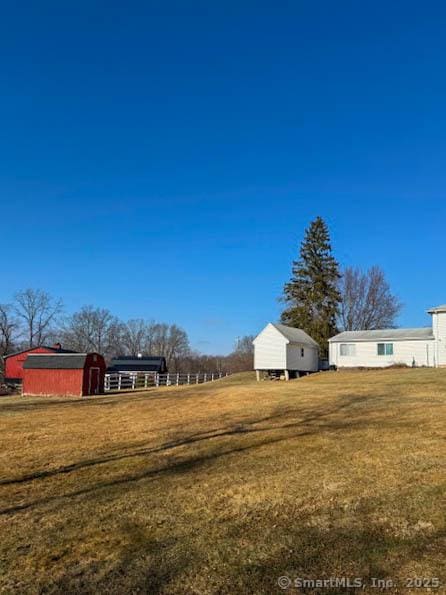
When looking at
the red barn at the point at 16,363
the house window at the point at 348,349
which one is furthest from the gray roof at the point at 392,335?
the red barn at the point at 16,363

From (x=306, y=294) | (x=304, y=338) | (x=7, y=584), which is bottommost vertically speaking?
(x=7, y=584)

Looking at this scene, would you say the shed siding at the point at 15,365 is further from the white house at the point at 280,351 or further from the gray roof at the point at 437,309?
the gray roof at the point at 437,309

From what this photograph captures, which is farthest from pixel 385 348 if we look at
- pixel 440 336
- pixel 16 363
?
pixel 16 363

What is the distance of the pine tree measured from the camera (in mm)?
45938

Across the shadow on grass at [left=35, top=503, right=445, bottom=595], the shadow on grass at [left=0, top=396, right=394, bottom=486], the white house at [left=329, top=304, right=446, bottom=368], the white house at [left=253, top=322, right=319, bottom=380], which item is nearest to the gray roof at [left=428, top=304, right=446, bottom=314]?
the white house at [left=329, top=304, right=446, bottom=368]

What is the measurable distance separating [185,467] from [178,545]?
349 cm

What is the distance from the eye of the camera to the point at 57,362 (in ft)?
108

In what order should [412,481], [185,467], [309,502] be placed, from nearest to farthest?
[309,502]
[412,481]
[185,467]

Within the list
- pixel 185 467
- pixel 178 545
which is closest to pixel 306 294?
pixel 185 467

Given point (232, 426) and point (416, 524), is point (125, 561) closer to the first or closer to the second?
point (416, 524)

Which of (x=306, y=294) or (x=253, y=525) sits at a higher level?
(x=306, y=294)

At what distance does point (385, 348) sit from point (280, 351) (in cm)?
775

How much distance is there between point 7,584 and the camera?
168 inches

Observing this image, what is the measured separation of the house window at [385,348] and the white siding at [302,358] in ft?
18.1
